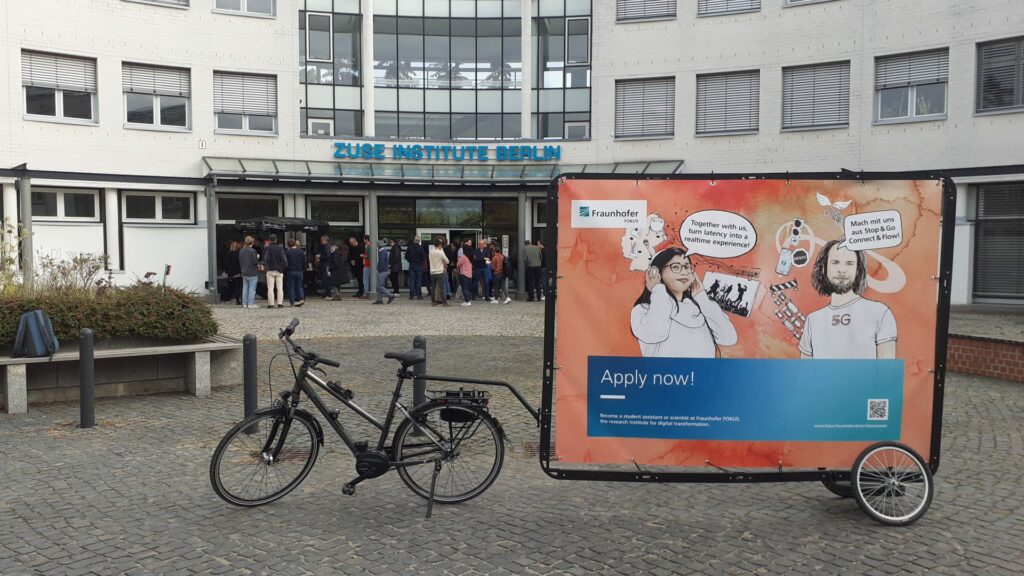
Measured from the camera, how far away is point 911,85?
22422 mm

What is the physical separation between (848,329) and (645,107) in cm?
2193

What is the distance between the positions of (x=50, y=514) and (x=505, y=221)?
23111mm

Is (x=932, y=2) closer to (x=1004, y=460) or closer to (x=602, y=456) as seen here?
(x=1004, y=460)

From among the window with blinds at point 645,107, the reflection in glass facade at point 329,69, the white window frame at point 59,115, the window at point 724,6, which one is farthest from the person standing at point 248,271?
the window at point 724,6

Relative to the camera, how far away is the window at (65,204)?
22.8m

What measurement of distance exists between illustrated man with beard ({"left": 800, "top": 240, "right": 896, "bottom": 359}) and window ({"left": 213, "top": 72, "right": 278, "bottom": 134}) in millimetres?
23115

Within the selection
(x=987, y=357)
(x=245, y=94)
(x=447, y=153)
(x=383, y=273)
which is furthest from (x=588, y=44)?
(x=987, y=357)

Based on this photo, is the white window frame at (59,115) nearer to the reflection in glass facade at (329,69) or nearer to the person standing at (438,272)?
the reflection in glass facade at (329,69)

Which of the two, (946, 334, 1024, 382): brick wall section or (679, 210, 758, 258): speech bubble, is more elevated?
(679, 210, 758, 258): speech bubble

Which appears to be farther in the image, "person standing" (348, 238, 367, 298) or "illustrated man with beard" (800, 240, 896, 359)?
"person standing" (348, 238, 367, 298)

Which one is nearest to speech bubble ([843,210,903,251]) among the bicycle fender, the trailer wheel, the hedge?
the trailer wheel

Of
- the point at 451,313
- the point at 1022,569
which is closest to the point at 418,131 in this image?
the point at 451,313

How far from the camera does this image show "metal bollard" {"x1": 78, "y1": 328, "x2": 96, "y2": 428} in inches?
303

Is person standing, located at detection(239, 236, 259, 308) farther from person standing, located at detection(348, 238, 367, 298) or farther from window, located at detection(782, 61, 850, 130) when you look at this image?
window, located at detection(782, 61, 850, 130)
